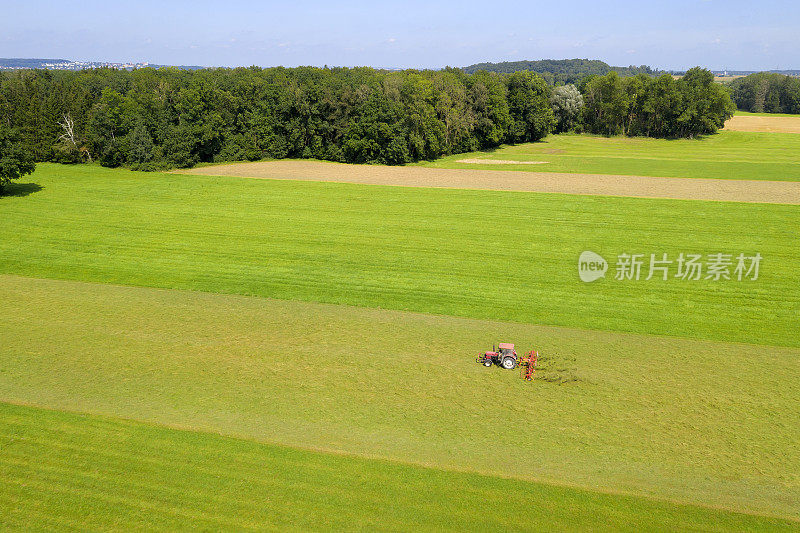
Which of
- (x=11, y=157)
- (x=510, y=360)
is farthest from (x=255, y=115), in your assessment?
(x=510, y=360)

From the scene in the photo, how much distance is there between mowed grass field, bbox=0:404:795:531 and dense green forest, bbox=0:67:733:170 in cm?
6179

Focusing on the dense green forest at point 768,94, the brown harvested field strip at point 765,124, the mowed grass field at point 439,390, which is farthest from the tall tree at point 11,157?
the dense green forest at point 768,94

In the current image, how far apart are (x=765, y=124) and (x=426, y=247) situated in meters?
118

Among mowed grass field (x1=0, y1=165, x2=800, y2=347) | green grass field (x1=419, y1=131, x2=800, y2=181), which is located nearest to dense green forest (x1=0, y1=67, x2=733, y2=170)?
green grass field (x1=419, y1=131, x2=800, y2=181)

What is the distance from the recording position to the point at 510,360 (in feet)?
73.5

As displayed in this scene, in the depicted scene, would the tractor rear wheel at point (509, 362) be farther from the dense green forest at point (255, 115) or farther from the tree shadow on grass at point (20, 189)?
the dense green forest at point (255, 115)

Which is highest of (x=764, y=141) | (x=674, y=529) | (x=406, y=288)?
(x=764, y=141)

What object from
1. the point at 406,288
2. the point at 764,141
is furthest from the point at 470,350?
the point at 764,141

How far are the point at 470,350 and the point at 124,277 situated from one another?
74.8 ft

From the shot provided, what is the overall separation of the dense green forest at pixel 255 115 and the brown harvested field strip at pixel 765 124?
2212 inches

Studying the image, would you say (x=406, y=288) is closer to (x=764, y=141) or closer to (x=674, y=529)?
(x=674, y=529)

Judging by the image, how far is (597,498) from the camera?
603 inches

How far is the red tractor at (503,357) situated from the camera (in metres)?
22.4

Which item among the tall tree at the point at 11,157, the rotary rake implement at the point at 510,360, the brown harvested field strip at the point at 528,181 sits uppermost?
the tall tree at the point at 11,157
